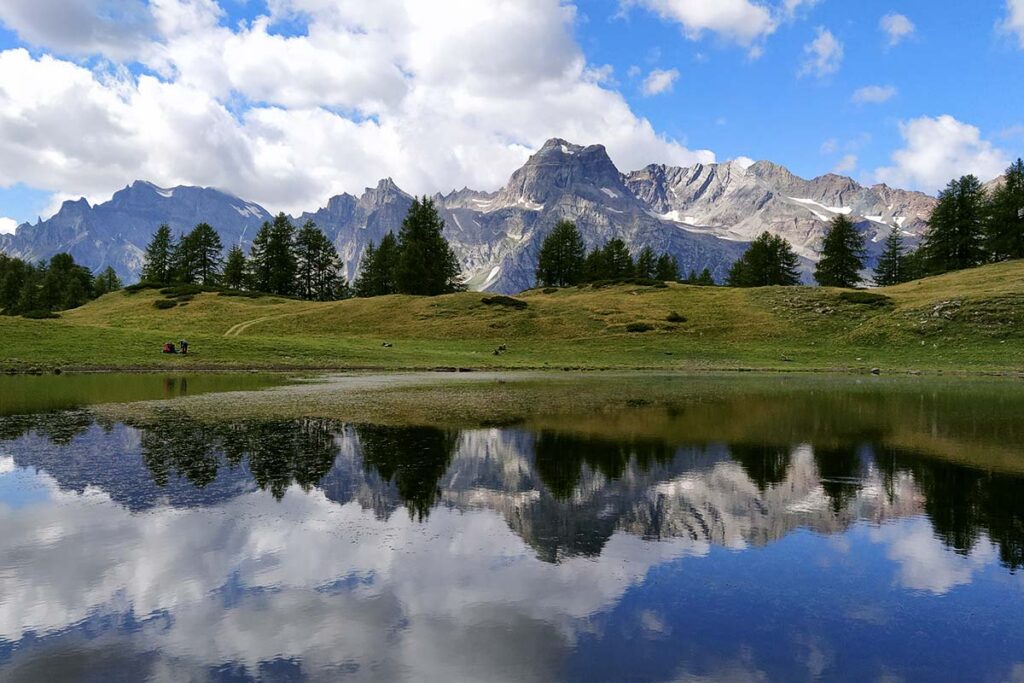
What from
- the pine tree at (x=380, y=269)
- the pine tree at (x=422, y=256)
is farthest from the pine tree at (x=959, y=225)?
the pine tree at (x=380, y=269)

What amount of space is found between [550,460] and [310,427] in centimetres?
964

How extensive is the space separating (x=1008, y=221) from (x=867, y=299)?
44.6 metres

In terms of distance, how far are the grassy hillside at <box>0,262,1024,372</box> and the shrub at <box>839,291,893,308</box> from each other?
0.71 feet

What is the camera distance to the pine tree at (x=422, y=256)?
111m

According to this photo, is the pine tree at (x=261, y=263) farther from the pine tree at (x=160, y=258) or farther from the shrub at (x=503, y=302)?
the shrub at (x=503, y=302)

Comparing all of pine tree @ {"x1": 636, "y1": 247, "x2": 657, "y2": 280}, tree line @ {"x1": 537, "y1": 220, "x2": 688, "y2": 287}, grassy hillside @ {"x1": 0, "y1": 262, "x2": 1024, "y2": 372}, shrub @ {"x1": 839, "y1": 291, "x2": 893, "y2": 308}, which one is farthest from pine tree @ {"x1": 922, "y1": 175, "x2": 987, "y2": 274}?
pine tree @ {"x1": 636, "y1": 247, "x2": 657, "y2": 280}

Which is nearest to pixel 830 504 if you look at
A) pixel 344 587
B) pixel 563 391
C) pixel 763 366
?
pixel 344 587

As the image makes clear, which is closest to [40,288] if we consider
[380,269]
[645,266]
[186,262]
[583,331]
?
[186,262]

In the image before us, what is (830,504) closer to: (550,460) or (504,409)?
(550,460)

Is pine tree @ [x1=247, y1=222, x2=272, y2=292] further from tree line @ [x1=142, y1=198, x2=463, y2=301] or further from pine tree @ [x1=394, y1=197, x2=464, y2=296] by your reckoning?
pine tree @ [x1=394, y1=197, x2=464, y2=296]

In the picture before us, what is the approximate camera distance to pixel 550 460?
59.2ft

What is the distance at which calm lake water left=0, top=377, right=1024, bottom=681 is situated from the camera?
736 centimetres

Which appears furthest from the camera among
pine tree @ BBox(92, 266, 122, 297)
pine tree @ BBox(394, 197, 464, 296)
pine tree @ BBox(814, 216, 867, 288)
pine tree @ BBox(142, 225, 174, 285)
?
pine tree @ BBox(92, 266, 122, 297)

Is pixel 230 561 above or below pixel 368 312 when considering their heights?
below
